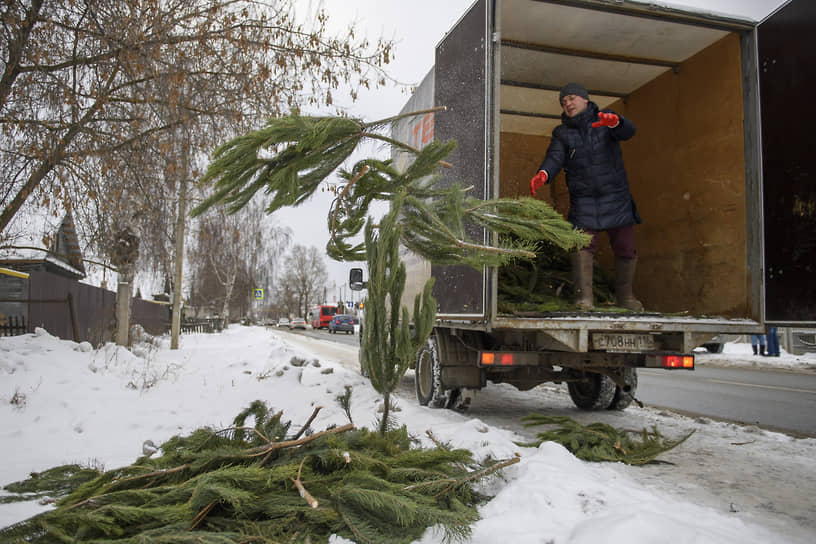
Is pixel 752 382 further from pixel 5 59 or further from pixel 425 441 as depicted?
pixel 5 59

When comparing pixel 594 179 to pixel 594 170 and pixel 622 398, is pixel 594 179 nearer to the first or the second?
pixel 594 170

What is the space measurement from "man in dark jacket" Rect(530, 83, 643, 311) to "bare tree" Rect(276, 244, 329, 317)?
63.4m

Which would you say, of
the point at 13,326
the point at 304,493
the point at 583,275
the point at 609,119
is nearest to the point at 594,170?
the point at 609,119

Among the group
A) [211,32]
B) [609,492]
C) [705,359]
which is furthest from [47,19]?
[705,359]

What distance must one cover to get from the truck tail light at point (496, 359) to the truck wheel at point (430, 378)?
29.1 inches

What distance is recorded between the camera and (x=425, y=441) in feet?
12.7

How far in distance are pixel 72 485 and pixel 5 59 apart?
4311 millimetres

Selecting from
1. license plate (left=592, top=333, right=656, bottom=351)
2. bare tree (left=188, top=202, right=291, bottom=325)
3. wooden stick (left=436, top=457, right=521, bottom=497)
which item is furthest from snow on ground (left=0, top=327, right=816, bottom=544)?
bare tree (left=188, top=202, right=291, bottom=325)

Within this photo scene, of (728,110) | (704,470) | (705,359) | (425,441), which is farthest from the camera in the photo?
(705,359)

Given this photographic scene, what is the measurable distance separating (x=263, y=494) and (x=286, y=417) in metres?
2.84

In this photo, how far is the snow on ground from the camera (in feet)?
7.36

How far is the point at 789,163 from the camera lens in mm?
4355

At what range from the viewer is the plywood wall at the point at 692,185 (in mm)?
5215

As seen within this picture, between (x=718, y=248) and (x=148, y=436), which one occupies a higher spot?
(x=718, y=248)
